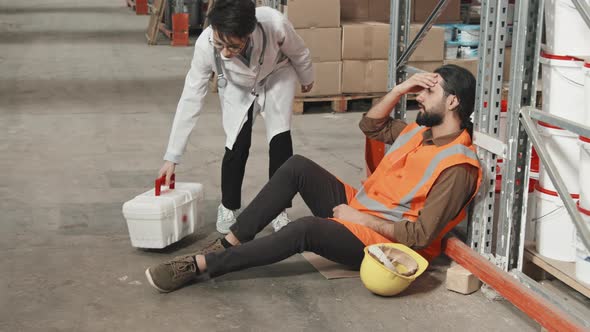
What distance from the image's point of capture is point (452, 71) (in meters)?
4.29

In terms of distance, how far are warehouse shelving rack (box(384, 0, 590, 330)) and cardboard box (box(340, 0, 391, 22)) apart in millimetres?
4659

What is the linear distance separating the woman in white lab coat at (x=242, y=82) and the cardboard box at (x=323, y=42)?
3119 millimetres

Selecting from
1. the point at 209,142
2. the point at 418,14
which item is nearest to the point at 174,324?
the point at 209,142

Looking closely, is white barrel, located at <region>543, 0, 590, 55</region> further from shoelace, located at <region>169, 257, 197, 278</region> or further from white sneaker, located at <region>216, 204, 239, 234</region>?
white sneaker, located at <region>216, 204, 239, 234</region>

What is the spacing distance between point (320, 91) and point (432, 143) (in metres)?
4.30

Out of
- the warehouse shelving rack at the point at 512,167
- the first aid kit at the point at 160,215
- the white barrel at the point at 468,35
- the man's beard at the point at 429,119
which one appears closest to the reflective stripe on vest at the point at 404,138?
the man's beard at the point at 429,119

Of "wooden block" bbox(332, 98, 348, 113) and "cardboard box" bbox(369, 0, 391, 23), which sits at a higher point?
"cardboard box" bbox(369, 0, 391, 23)

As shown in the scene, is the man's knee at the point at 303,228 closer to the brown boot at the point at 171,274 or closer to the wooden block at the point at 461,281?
the brown boot at the point at 171,274

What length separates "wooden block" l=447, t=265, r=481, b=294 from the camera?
4250 millimetres

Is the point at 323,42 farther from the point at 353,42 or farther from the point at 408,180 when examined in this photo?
the point at 408,180

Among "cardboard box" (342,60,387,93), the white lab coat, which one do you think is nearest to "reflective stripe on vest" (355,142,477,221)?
the white lab coat

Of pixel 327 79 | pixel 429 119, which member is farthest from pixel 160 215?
pixel 327 79

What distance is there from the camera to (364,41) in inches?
328

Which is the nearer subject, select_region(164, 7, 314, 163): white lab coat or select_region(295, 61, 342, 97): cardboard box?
select_region(164, 7, 314, 163): white lab coat
